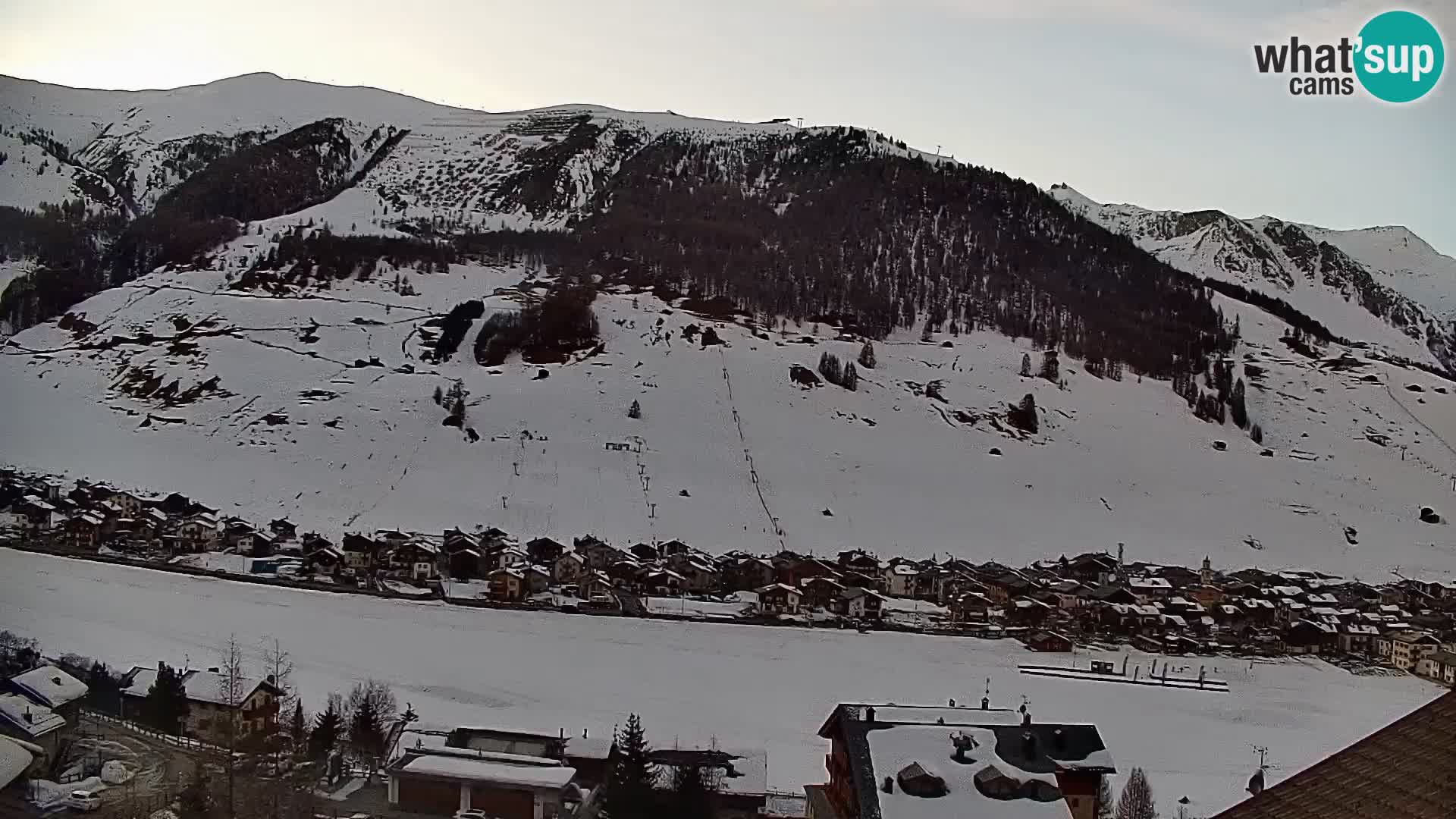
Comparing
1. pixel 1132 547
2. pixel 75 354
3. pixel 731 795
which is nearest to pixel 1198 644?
pixel 1132 547

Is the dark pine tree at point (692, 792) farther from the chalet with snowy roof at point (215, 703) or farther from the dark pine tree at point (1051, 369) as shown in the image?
the dark pine tree at point (1051, 369)

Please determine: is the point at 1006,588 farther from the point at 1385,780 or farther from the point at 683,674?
the point at 1385,780

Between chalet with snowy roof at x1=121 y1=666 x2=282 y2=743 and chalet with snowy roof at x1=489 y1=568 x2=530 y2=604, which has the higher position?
chalet with snowy roof at x1=121 y1=666 x2=282 y2=743

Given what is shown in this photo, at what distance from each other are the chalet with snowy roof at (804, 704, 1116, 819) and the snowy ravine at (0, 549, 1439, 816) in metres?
0.78

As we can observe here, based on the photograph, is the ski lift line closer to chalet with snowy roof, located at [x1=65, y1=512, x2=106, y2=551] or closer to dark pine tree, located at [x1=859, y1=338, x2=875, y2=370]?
dark pine tree, located at [x1=859, y1=338, x2=875, y2=370]

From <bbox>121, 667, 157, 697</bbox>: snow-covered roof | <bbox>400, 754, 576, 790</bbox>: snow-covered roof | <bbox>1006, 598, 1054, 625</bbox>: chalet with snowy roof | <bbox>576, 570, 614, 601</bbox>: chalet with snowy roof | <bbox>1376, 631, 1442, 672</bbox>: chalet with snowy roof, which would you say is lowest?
<bbox>576, 570, 614, 601</bbox>: chalet with snowy roof

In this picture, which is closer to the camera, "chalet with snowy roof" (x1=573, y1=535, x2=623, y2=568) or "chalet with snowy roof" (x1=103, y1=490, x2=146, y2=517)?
"chalet with snowy roof" (x1=103, y1=490, x2=146, y2=517)

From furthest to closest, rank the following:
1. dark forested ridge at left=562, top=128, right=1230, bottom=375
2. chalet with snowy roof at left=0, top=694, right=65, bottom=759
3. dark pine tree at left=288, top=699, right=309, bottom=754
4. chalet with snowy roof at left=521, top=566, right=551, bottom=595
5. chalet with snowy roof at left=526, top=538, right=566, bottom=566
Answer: dark forested ridge at left=562, top=128, right=1230, bottom=375, chalet with snowy roof at left=526, top=538, right=566, bottom=566, chalet with snowy roof at left=521, top=566, right=551, bottom=595, dark pine tree at left=288, top=699, right=309, bottom=754, chalet with snowy roof at left=0, top=694, right=65, bottom=759

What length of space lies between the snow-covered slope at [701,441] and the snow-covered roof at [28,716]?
15.8ft

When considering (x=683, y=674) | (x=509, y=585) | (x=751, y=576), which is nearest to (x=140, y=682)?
(x=683, y=674)

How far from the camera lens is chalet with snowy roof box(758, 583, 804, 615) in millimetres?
8875

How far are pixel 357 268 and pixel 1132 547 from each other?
53.4ft

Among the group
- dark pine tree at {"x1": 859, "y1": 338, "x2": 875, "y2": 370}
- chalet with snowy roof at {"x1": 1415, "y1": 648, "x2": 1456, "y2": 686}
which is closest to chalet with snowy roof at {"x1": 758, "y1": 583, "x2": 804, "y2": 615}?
chalet with snowy roof at {"x1": 1415, "y1": 648, "x2": 1456, "y2": 686}

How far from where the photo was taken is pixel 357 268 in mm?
21078
